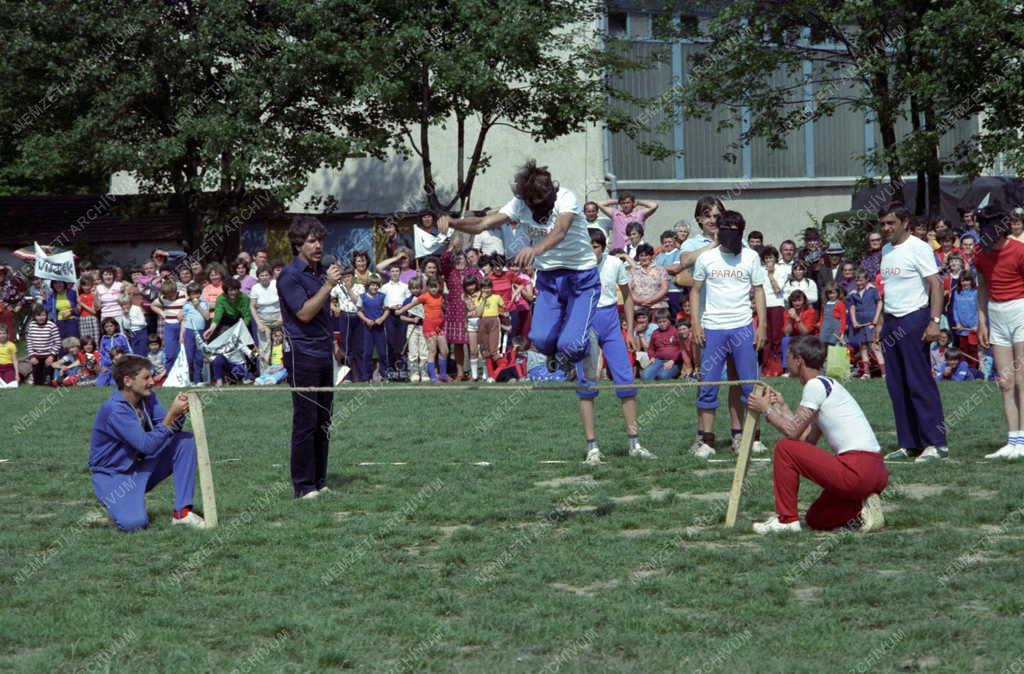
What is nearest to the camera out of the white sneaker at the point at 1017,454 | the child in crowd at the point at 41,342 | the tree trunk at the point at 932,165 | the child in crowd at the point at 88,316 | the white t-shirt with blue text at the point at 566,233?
the white t-shirt with blue text at the point at 566,233

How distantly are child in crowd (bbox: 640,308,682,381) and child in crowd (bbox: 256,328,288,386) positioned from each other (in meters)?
5.17

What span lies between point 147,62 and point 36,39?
206 cm

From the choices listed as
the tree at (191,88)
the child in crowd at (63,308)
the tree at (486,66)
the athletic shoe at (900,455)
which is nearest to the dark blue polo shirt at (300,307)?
the athletic shoe at (900,455)

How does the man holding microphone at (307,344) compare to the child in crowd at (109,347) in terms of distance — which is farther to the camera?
the child in crowd at (109,347)

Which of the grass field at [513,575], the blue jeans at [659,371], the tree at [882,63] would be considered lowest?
the grass field at [513,575]

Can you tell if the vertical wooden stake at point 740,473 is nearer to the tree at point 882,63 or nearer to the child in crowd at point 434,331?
the child in crowd at point 434,331

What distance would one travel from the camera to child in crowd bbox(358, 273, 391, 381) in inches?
768

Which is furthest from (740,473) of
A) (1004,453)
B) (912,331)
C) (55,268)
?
(55,268)

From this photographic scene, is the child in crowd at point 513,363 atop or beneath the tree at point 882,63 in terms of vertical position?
beneath

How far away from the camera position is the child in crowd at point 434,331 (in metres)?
19.5

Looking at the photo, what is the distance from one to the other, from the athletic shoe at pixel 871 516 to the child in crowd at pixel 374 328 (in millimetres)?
12264

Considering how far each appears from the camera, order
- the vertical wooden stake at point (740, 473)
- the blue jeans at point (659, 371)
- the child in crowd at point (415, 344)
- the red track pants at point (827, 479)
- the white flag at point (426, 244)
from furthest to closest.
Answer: the white flag at point (426, 244) → the child in crowd at point (415, 344) → the blue jeans at point (659, 371) → the vertical wooden stake at point (740, 473) → the red track pants at point (827, 479)

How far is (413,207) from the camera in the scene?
33188 mm

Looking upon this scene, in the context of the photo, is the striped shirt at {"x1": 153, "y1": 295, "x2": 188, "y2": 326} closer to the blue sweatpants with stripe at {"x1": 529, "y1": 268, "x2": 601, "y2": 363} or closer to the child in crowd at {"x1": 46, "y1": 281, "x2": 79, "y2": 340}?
the child in crowd at {"x1": 46, "y1": 281, "x2": 79, "y2": 340}
